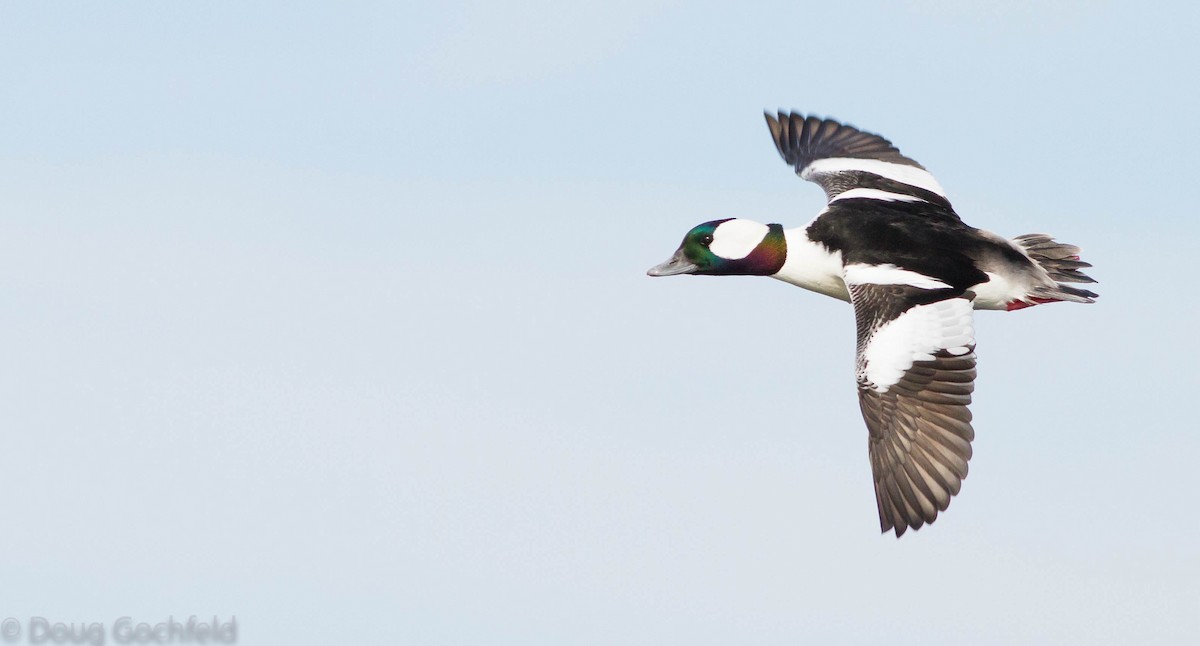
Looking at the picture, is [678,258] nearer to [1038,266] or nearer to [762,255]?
[762,255]

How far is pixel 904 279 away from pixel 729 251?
1762 mm

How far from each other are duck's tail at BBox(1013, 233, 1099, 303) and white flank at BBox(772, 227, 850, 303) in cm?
144

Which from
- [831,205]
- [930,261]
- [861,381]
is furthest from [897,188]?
[861,381]


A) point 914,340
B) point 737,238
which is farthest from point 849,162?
point 914,340

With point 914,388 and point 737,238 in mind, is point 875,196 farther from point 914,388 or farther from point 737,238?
point 914,388

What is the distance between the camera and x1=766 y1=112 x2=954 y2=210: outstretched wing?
13.7m

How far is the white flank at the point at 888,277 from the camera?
39.1 ft

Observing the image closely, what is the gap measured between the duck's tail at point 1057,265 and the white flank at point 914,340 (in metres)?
1.17

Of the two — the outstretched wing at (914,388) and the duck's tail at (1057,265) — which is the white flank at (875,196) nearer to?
the duck's tail at (1057,265)

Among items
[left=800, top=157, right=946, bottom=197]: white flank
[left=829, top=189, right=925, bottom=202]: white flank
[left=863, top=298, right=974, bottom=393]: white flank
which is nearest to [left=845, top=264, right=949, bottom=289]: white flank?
[left=863, top=298, right=974, bottom=393]: white flank

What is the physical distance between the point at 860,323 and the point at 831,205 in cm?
164

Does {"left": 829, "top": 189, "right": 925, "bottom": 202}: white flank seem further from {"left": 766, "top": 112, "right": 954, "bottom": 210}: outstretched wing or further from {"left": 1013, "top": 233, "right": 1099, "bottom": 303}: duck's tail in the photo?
{"left": 1013, "top": 233, "right": 1099, "bottom": 303}: duck's tail

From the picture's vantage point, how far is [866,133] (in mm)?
15164

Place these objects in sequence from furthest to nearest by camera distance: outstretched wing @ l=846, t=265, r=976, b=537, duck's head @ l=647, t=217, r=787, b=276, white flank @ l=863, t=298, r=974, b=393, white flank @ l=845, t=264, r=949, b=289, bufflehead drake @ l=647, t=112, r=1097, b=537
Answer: duck's head @ l=647, t=217, r=787, b=276
white flank @ l=845, t=264, r=949, b=289
white flank @ l=863, t=298, r=974, b=393
bufflehead drake @ l=647, t=112, r=1097, b=537
outstretched wing @ l=846, t=265, r=976, b=537
